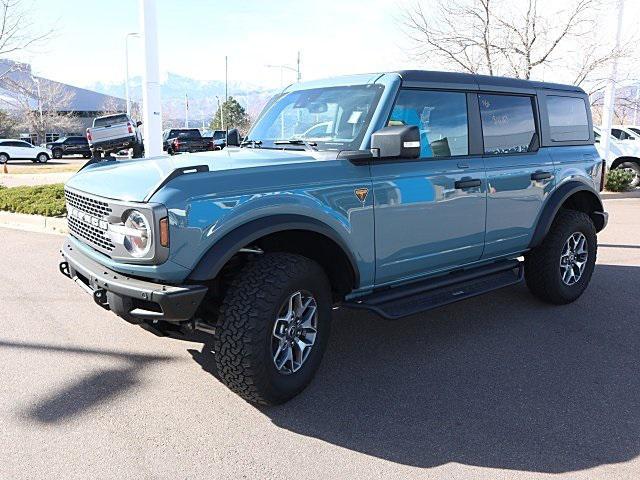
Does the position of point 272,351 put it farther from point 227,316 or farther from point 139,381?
point 139,381

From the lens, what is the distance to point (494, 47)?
1483 cm

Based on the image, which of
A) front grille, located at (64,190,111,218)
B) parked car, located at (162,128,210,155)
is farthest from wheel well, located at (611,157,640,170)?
parked car, located at (162,128,210,155)

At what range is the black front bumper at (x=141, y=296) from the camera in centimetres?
300

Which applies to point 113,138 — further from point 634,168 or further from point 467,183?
point 634,168

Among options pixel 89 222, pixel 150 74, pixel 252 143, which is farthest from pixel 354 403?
pixel 150 74

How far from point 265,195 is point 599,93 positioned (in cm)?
1702

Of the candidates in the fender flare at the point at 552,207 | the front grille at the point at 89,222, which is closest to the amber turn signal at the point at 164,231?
the front grille at the point at 89,222

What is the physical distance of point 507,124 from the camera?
16.1ft

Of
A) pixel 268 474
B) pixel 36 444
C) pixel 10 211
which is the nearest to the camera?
pixel 268 474

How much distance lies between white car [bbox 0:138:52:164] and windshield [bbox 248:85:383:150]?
Answer: 35221mm

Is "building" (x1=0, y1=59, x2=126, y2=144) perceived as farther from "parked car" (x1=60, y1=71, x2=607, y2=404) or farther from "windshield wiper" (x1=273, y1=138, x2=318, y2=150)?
"parked car" (x1=60, y1=71, x2=607, y2=404)

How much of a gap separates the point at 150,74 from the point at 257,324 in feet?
24.7

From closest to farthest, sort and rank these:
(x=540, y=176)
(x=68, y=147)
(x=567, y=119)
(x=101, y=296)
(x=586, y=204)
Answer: (x=101, y=296), (x=540, y=176), (x=567, y=119), (x=586, y=204), (x=68, y=147)

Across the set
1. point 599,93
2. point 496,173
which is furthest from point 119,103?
point 496,173
